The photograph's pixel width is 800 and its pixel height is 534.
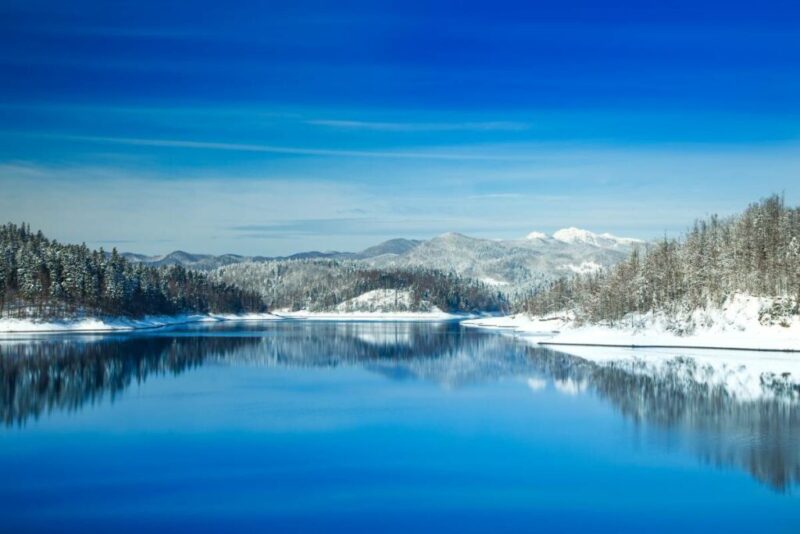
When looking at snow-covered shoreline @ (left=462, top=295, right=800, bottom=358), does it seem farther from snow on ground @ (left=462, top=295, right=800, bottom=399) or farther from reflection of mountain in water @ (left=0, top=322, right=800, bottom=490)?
reflection of mountain in water @ (left=0, top=322, right=800, bottom=490)

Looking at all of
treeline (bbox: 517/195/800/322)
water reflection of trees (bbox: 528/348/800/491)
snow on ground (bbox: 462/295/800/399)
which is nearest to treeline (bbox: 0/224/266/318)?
snow on ground (bbox: 462/295/800/399)

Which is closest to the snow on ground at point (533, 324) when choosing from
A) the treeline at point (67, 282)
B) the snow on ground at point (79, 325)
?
the snow on ground at point (79, 325)

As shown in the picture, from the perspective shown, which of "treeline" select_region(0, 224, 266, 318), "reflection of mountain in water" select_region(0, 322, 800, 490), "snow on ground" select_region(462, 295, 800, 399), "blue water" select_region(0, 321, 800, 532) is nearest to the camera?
"blue water" select_region(0, 321, 800, 532)

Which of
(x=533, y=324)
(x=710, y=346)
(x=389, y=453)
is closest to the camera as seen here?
(x=389, y=453)

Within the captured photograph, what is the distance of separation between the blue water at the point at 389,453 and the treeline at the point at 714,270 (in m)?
33.2

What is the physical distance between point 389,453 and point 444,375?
93.0 ft

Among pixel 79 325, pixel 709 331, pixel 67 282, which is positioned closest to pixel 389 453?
pixel 709 331

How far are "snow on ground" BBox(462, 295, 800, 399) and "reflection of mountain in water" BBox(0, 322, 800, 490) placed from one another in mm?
2511

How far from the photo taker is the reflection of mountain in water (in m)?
29.6

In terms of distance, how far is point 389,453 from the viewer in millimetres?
27672

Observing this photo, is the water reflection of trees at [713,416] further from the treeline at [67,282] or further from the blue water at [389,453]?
the treeline at [67,282]

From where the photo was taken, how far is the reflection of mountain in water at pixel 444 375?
97.2 ft

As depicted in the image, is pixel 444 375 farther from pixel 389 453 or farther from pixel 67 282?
pixel 67 282

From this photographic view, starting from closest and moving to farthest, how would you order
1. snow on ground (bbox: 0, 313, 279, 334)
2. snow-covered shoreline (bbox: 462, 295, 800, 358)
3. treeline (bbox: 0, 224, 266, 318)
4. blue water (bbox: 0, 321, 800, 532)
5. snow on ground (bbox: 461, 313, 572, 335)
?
blue water (bbox: 0, 321, 800, 532) → snow-covered shoreline (bbox: 462, 295, 800, 358) → snow on ground (bbox: 0, 313, 279, 334) → treeline (bbox: 0, 224, 266, 318) → snow on ground (bbox: 461, 313, 572, 335)
